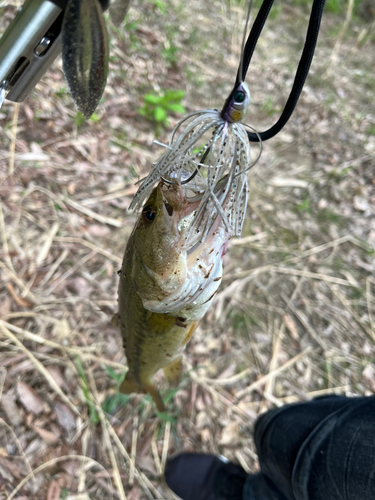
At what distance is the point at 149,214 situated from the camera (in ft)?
3.34

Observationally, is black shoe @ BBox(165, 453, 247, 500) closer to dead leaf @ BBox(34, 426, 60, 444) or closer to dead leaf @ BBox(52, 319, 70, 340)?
dead leaf @ BBox(34, 426, 60, 444)

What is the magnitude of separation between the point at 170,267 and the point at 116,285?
6.06ft

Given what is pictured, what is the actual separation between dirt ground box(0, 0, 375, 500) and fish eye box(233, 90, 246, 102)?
2.17 m

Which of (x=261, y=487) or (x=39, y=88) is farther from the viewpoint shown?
(x=39, y=88)

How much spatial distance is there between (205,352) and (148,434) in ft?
2.54

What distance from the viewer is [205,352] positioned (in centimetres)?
281

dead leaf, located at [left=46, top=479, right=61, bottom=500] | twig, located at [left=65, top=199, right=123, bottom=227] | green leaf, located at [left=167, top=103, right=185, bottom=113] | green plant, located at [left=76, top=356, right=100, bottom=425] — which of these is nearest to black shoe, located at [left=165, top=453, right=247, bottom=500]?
green plant, located at [left=76, top=356, right=100, bottom=425]

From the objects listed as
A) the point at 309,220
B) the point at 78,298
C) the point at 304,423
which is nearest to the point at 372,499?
the point at 304,423

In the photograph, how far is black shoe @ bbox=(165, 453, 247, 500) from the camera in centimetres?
244

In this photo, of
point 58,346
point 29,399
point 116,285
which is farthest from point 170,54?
point 29,399

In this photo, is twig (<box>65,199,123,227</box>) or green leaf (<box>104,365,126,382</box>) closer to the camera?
green leaf (<box>104,365,126,382</box>)

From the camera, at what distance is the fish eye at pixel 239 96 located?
765 millimetres

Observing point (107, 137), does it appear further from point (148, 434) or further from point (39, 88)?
point (148, 434)

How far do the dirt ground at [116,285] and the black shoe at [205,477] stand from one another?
3.3 inches
